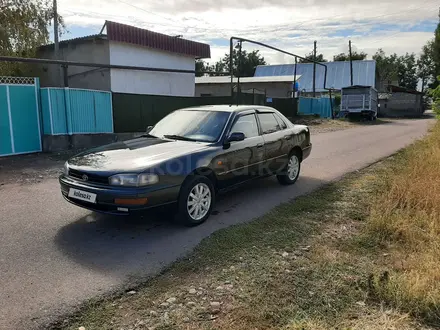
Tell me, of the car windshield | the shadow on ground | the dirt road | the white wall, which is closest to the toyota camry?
the car windshield

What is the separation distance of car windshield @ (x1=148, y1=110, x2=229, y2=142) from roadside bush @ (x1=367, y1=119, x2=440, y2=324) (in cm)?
252

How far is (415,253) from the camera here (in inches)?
153

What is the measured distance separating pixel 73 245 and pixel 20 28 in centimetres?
1360

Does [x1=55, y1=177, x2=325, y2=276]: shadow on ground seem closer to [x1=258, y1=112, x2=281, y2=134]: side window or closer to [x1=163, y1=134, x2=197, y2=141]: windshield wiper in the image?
[x1=163, y1=134, x2=197, y2=141]: windshield wiper

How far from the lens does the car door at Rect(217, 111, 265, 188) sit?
5324 mm

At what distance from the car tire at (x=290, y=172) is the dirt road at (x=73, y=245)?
0.21 metres

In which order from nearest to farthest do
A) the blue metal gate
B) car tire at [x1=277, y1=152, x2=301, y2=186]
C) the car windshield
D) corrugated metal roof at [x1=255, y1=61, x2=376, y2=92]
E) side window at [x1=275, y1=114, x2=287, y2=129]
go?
the car windshield
side window at [x1=275, y1=114, x2=287, y2=129]
car tire at [x1=277, y1=152, x2=301, y2=186]
the blue metal gate
corrugated metal roof at [x1=255, y1=61, x2=376, y2=92]

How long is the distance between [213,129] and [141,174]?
1.64m

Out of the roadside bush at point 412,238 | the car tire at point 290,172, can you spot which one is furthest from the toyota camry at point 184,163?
the roadside bush at point 412,238

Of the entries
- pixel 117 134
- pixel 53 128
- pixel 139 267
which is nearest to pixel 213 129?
pixel 139 267

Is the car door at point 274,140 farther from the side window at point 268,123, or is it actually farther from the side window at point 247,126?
the side window at point 247,126

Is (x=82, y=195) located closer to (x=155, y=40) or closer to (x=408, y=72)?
(x=155, y=40)

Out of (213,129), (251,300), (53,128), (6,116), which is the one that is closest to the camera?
(251,300)

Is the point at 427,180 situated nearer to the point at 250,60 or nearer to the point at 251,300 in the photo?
the point at 251,300
